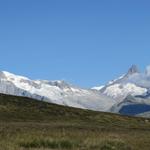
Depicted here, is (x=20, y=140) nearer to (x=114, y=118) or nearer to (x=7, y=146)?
(x=7, y=146)

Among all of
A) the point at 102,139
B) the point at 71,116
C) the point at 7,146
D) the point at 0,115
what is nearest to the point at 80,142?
the point at 102,139

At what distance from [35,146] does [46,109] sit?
2670 inches

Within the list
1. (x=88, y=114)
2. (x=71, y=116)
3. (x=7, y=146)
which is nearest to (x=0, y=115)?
(x=71, y=116)

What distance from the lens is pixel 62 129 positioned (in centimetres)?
4822

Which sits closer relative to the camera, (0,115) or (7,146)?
(7,146)

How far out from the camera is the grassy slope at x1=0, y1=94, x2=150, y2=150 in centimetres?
3112

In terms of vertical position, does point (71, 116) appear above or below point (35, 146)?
above

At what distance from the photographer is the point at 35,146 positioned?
30.3m

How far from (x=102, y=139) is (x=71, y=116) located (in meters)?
59.2

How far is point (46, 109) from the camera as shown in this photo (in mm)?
98000

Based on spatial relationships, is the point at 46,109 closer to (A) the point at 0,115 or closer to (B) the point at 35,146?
(A) the point at 0,115

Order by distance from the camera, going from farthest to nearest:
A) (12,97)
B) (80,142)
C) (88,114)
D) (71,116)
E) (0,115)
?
(12,97)
(88,114)
(71,116)
(0,115)
(80,142)

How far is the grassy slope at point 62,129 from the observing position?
31.1 m

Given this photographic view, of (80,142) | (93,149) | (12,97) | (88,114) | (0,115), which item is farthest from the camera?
(12,97)
